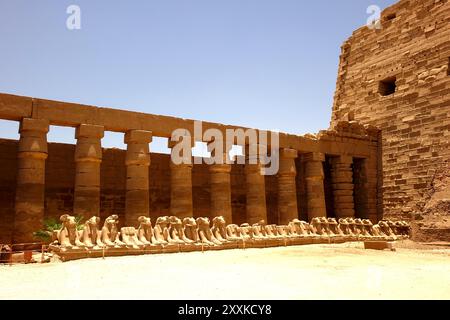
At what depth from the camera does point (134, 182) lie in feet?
47.0

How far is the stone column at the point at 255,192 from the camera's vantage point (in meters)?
17.0

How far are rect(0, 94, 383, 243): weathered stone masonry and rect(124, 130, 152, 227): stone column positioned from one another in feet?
0.11

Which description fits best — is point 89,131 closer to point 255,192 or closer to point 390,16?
point 255,192

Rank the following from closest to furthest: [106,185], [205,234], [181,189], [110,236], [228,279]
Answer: [228,279]
[110,236]
[205,234]
[181,189]
[106,185]

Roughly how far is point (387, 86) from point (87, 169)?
14938 millimetres

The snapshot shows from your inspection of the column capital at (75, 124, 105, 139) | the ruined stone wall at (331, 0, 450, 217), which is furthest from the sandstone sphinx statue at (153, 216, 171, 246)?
the ruined stone wall at (331, 0, 450, 217)

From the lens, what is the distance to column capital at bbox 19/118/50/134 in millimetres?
12430

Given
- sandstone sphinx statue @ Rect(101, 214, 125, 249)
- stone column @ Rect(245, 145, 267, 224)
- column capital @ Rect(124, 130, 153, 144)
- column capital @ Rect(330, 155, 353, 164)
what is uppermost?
column capital @ Rect(124, 130, 153, 144)

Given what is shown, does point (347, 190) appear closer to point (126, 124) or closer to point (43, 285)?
point (126, 124)

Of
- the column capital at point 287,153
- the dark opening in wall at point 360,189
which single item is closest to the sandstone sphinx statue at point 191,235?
the column capital at point 287,153

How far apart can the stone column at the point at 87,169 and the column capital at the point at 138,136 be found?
100 centimetres

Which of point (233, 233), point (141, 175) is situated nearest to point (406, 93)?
point (233, 233)

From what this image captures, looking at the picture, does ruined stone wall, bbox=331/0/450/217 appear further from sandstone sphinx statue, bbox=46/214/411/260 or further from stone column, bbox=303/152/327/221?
stone column, bbox=303/152/327/221
